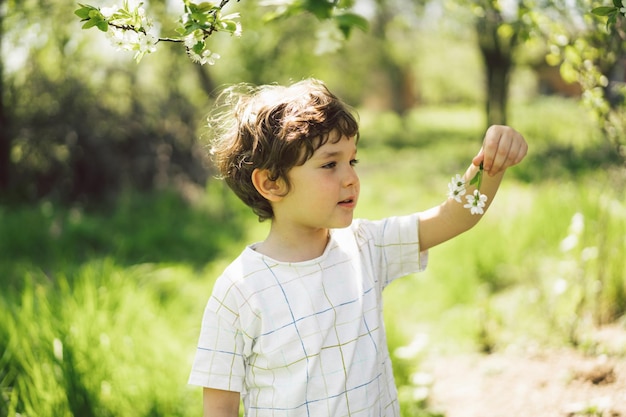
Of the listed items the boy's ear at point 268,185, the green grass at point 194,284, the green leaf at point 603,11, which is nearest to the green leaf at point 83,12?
the boy's ear at point 268,185

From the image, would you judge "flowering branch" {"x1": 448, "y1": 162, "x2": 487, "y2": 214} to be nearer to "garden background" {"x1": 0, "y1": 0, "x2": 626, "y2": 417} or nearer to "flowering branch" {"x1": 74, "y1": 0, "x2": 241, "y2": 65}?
"garden background" {"x1": 0, "y1": 0, "x2": 626, "y2": 417}

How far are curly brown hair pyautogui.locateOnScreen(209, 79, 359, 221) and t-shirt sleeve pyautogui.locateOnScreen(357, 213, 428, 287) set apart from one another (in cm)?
26

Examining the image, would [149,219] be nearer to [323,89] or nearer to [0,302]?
[0,302]

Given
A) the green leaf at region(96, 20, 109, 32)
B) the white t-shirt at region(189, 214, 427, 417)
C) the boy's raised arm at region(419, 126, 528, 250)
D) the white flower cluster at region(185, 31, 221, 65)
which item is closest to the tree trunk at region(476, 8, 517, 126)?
the boy's raised arm at region(419, 126, 528, 250)

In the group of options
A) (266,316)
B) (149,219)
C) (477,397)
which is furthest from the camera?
(149,219)

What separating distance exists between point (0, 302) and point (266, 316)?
215 cm

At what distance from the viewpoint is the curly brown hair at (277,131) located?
59.9 inches

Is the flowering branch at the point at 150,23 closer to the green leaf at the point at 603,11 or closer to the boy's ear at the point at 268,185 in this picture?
the boy's ear at the point at 268,185

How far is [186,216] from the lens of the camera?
6250mm

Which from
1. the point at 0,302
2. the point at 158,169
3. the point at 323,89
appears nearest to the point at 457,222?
the point at 323,89

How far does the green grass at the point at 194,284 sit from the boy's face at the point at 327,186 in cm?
124

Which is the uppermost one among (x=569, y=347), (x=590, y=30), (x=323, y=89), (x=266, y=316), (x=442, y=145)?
(x=442, y=145)

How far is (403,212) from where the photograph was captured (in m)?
6.21

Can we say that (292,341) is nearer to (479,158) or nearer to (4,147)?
(479,158)
